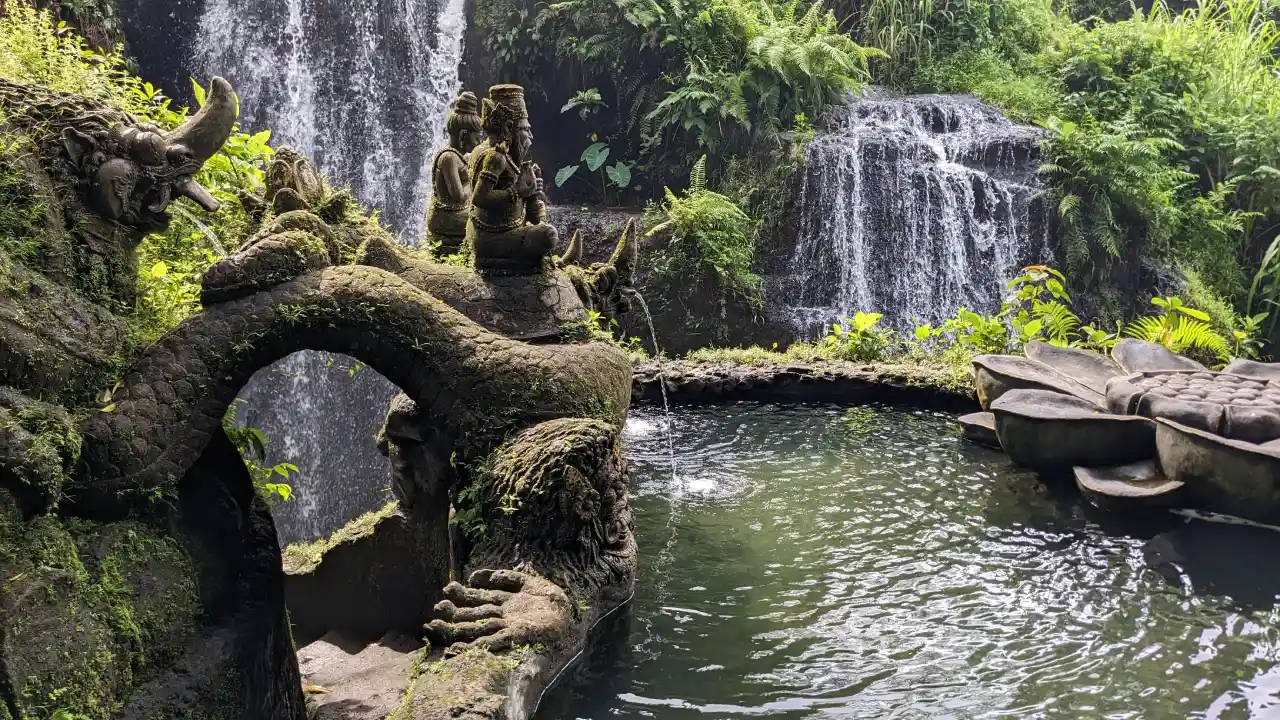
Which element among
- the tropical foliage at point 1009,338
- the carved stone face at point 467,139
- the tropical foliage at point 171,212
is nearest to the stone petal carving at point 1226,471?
the tropical foliage at point 1009,338

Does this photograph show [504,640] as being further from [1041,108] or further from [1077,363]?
[1041,108]

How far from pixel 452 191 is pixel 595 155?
352 inches

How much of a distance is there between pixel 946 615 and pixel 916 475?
88.3 inches

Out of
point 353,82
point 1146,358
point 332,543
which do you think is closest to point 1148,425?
point 1146,358

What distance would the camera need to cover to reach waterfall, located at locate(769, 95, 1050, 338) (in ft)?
41.1

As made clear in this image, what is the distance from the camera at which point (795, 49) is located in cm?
1308

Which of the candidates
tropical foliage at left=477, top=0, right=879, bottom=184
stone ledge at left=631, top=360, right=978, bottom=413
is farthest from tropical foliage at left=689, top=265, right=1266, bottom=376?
tropical foliage at left=477, top=0, right=879, bottom=184

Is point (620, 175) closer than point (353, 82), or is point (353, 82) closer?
point (353, 82)

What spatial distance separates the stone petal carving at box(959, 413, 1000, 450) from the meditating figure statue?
14.6 feet

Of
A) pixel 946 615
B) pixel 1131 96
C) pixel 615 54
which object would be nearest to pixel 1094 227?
pixel 1131 96

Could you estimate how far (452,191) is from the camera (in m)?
5.13

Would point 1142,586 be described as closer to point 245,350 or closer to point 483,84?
point 245,350

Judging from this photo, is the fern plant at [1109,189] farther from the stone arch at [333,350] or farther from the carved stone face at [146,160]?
the carved stone face at [146,160]

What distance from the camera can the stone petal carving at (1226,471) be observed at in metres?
5.19
